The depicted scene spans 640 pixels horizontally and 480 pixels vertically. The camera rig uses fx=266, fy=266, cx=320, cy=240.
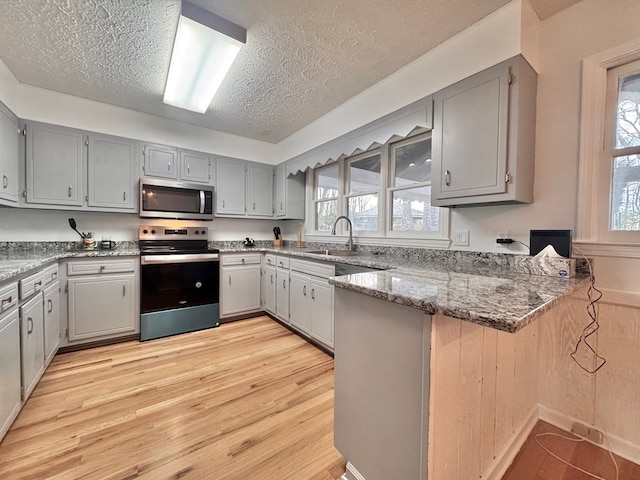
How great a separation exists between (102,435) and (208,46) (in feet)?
8.29

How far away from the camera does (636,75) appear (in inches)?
57.1

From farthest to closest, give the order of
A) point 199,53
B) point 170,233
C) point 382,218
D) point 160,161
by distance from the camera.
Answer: point 170,233 < point 160,161 < point 382,218 < point 199,53

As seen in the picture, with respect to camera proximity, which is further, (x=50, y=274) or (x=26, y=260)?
(x=50, y=274)

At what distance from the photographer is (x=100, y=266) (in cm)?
265

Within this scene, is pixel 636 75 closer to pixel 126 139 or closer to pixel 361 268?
pixel 361 268

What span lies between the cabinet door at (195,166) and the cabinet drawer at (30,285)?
182cm

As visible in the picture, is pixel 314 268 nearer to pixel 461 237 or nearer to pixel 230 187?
pixel 461 237

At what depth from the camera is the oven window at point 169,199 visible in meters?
A: 3.08

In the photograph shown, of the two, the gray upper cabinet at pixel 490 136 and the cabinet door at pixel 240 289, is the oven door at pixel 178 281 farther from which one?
the gray upper cabinet at pixel 490 136

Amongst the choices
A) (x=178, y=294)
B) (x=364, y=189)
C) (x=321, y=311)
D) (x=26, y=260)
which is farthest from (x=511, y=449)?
(x=26, y=260)

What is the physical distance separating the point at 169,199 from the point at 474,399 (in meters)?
3.44

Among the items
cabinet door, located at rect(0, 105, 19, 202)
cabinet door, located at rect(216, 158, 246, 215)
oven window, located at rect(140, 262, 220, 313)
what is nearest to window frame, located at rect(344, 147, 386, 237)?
cabinet door, located at rect(216, 158, 246, 215)

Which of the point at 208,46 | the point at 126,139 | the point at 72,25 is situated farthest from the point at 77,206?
the point at 208,46

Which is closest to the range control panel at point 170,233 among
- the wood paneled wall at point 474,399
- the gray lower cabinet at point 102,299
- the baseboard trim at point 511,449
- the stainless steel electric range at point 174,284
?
the stainless steel electric range at point 174,284
